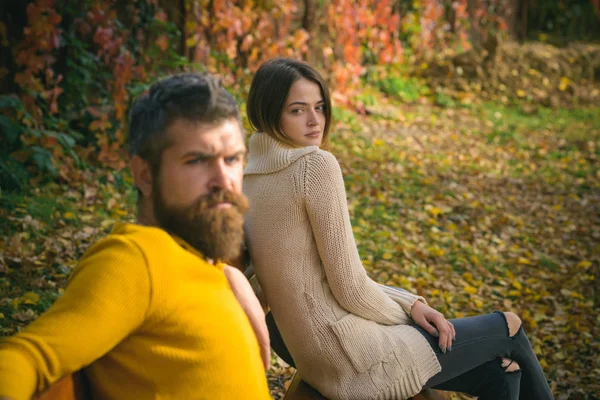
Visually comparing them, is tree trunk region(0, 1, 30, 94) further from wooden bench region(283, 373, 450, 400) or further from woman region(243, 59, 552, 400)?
wooden bench region(283, 373, 450, 400)

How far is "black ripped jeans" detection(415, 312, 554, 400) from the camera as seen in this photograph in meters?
2.25

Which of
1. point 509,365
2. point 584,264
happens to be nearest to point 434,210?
point 584,264

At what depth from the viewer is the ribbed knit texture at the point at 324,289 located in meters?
2.05

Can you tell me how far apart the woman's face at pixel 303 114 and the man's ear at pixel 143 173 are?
1.08 meters

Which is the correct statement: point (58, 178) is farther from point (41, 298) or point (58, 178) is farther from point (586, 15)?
point (586, 15)

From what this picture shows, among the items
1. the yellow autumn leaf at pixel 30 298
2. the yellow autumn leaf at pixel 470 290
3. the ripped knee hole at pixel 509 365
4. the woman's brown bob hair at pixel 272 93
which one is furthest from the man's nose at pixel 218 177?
the yellow autumn leaf at pixel 470 290

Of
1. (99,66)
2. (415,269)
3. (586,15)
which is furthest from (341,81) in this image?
(586,15)

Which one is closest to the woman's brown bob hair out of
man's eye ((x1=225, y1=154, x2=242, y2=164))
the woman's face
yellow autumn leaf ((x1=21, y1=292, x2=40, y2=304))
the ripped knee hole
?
the woman's face

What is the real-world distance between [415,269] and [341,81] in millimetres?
5363

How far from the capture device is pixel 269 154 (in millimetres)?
2230

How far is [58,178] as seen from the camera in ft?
16.7

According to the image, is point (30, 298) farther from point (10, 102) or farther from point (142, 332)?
point (142, 332)

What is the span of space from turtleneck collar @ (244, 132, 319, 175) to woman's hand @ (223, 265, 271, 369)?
69 centimetres

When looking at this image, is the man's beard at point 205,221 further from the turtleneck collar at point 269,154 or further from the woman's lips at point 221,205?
the turtleneck collar at point 269,154
